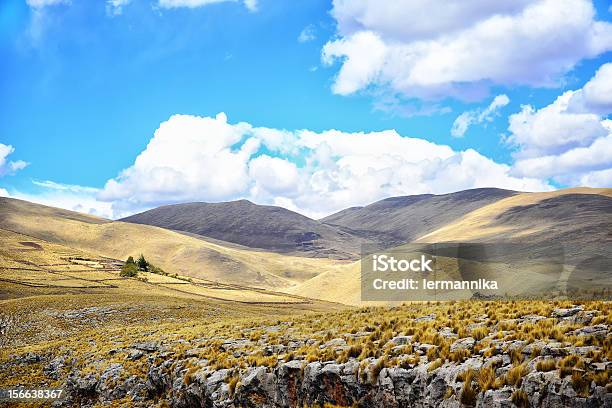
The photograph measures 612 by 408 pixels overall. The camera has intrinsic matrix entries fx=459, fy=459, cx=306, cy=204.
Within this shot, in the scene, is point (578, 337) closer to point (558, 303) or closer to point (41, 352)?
point (558, 303)

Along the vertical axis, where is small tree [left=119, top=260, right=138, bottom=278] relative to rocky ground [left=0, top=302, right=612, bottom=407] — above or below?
below

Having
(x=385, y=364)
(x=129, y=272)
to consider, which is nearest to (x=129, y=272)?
(x=129, y=272)

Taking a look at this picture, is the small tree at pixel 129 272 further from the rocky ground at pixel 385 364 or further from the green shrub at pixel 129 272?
the rocky ground at pixel 385 364

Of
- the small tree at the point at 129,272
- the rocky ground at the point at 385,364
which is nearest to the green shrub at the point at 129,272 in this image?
the small tree at the point at 129,272

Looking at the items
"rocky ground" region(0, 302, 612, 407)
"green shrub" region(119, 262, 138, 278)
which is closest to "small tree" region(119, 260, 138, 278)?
"green shrub" region(119, 262, 138, 278)

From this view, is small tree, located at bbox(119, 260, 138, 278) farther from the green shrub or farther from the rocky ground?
the rocky ground

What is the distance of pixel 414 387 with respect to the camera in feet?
43.7

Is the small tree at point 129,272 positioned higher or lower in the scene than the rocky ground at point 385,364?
lower

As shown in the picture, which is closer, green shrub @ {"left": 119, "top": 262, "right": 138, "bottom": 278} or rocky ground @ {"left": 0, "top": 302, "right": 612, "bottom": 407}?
rocky ground @ {"left": 0, "top": 302, "right": 612, "bottom": 407}

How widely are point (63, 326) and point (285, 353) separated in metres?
→ 38.4

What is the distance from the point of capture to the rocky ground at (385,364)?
1148 cm

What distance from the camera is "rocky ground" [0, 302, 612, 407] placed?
1148 centimetres

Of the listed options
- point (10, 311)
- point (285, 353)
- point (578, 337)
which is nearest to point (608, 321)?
point (578, 337)

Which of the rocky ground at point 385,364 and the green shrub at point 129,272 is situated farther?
the green shrub at point 129,272
